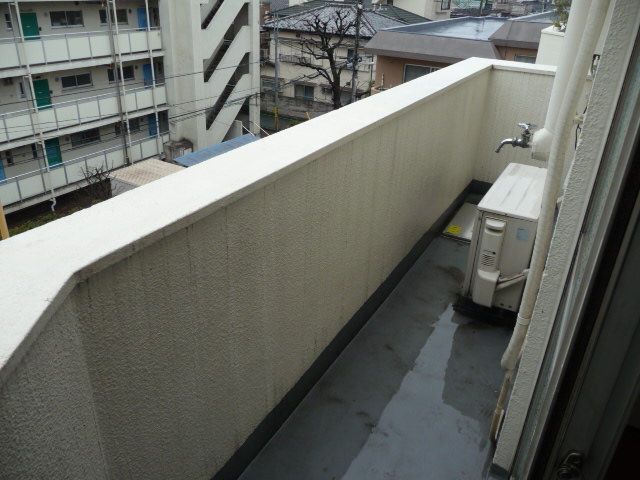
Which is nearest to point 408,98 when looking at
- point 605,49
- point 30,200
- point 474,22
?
point 605,49

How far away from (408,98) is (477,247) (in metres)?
0.94

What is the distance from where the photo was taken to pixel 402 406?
8.25 feet

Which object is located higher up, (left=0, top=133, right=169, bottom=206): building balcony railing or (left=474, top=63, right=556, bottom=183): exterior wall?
(left=474, top=63, right=556, bottom=183): exterior wall

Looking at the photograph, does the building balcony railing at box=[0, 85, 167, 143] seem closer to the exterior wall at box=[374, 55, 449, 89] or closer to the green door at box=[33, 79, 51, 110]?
the green door at box=[33, 79, 51, 110]

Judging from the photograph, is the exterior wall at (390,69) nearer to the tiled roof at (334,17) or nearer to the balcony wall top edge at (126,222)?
the tiled roof at (334,17)

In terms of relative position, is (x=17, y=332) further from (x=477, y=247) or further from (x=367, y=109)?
(x=477, y=247)

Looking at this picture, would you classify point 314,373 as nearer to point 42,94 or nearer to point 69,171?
point 42,94

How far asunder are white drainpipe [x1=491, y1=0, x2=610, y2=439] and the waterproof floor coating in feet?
0.79

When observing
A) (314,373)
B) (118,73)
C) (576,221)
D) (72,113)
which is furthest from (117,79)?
(576,221)

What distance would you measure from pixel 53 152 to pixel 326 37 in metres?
10.9

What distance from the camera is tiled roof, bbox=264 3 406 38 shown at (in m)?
20.3

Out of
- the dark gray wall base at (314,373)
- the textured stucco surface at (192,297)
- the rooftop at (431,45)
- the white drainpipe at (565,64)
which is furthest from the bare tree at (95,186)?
the white drainpipe at (565,64)

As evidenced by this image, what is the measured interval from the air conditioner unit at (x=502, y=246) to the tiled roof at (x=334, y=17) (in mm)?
18430

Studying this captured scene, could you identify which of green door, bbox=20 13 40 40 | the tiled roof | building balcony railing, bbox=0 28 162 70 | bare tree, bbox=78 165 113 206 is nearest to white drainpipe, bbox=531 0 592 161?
building balcony railing, bbox=0 28 162 70
